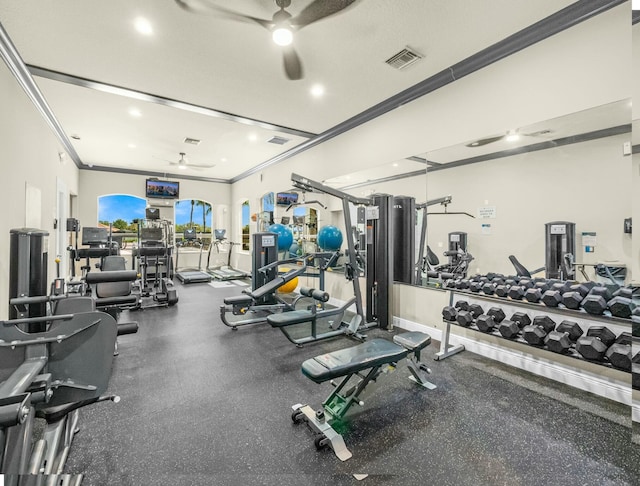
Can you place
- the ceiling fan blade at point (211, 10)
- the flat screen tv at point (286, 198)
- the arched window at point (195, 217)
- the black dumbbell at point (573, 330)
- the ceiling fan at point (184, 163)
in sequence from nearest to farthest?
the black dumbbell at point (573, 330)
the ceiling fan blade at point (211, 10)
the flat screen tv at point (286, 198)
the ceiling fan at point (184, 163)
the arched window at point (195, 217)

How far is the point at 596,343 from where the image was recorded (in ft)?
6.18

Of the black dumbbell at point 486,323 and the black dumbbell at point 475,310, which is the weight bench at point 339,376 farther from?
the black dumbbell at point 475,310

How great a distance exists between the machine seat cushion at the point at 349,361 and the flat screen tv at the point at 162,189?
861 centimetres

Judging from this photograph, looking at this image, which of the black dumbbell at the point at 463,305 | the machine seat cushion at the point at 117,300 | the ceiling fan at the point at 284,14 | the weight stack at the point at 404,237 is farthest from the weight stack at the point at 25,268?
the weight stack at the point at 404,237

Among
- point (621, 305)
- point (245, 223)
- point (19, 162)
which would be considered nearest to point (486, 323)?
point (621, 305)

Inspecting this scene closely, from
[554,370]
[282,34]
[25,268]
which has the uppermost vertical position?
[282,34]

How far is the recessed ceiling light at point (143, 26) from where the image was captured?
2482mm

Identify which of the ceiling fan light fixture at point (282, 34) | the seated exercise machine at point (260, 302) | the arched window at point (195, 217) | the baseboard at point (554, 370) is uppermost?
the ceiling fan light fixture at point (282, 34)

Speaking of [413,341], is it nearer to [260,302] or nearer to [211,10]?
[260,302]

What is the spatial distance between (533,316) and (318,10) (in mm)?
3042

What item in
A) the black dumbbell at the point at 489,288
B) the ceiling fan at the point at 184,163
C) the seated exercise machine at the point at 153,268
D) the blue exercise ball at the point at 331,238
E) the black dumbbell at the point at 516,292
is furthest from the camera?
the ceiling fan at the point at 184,163

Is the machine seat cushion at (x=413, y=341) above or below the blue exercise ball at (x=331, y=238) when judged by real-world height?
below

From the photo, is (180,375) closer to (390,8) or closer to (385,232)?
(385,232)

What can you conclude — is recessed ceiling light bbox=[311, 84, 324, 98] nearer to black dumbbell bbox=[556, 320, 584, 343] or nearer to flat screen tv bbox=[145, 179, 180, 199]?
black dumbbell bbox=[556, 320, 584, 343]
